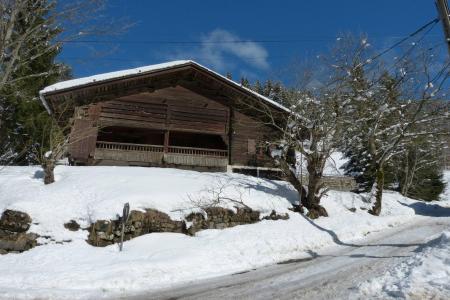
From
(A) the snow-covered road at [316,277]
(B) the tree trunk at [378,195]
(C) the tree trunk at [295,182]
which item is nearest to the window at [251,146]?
(C) the tree trunk at [295,182]

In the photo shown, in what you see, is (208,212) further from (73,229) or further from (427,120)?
(427,120)

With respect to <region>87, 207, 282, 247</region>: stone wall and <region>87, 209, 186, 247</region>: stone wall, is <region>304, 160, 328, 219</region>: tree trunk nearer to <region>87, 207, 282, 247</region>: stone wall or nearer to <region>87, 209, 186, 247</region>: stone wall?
<region>87, 207, 282, 247</region>: stone wall

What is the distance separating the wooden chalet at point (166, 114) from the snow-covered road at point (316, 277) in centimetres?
988

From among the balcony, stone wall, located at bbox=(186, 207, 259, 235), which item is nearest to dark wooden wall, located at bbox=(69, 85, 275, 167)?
the balcony

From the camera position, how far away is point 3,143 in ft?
94.7

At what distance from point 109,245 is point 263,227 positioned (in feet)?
17.7

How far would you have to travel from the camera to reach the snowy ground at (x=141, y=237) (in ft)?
32.3

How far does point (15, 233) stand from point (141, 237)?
3763 mm

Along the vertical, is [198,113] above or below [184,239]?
above

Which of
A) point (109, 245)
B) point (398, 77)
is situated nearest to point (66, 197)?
point (109, 245)

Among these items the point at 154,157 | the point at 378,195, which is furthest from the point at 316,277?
the point at 154,157

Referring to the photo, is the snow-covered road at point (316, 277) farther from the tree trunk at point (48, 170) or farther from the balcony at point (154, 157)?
the balcony at point (154, 157)

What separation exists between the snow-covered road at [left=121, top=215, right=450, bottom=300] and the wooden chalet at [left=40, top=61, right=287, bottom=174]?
389 inches

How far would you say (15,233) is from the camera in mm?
12523
